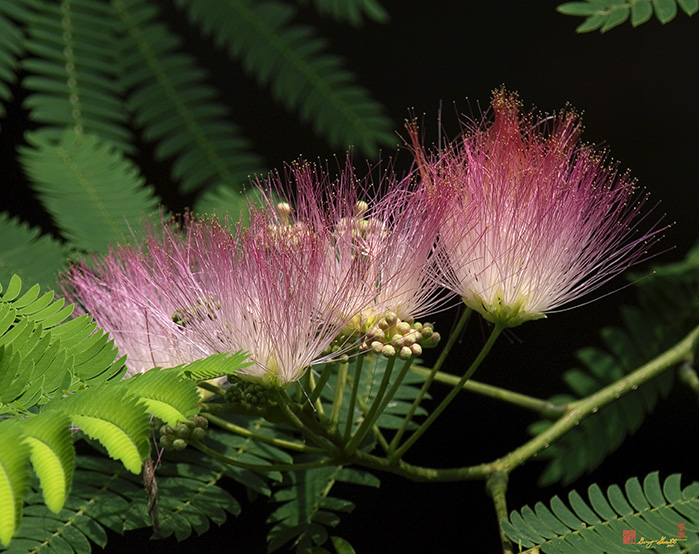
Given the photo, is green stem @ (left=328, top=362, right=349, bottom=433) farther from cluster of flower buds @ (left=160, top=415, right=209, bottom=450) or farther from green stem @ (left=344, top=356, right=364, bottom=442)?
cluster of flower buds @ (left=160, top=415, right=209, bottom=450)

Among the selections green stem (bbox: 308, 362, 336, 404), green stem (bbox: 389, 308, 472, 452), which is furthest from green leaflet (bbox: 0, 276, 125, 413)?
green stem (bbox: 389, 308, 472, 452)

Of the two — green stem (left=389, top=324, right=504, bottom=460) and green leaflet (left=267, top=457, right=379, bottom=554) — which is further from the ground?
green stem (left=389, top=324, right=504, bottom=460)

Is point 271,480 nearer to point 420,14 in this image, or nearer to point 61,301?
point 61,301

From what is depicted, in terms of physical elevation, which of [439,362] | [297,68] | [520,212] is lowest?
[439,362]

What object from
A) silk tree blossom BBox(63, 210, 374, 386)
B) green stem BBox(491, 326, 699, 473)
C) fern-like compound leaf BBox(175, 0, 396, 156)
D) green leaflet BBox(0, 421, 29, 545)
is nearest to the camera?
green leaflet BBox(0, 421, 29, 545)

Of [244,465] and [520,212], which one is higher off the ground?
[520,212]

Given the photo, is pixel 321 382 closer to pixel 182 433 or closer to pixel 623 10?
pixel 182 433

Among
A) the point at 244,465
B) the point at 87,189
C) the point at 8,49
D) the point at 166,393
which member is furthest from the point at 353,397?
the point at 8,49
